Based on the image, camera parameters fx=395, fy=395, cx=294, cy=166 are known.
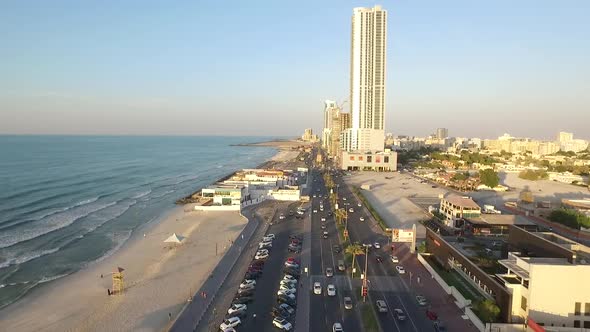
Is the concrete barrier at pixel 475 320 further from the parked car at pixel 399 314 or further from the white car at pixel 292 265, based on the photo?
the white car at pixel 292 265

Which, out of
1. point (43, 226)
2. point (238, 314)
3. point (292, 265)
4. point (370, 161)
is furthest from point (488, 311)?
point (370, 161)

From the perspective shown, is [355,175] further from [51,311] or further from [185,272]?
[51,311]

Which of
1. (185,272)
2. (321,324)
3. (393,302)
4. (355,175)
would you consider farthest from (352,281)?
(355,175)

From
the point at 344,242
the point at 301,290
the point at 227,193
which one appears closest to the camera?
the point at 301,290

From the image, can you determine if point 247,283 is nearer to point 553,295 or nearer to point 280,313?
point 280,313

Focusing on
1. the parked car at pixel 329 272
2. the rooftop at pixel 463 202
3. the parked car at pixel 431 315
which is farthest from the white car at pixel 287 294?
the rooftop at pixel 463 202

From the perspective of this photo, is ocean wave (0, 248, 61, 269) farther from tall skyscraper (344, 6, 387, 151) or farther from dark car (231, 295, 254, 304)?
tall skyscraper (344, 6, 387, 151)
